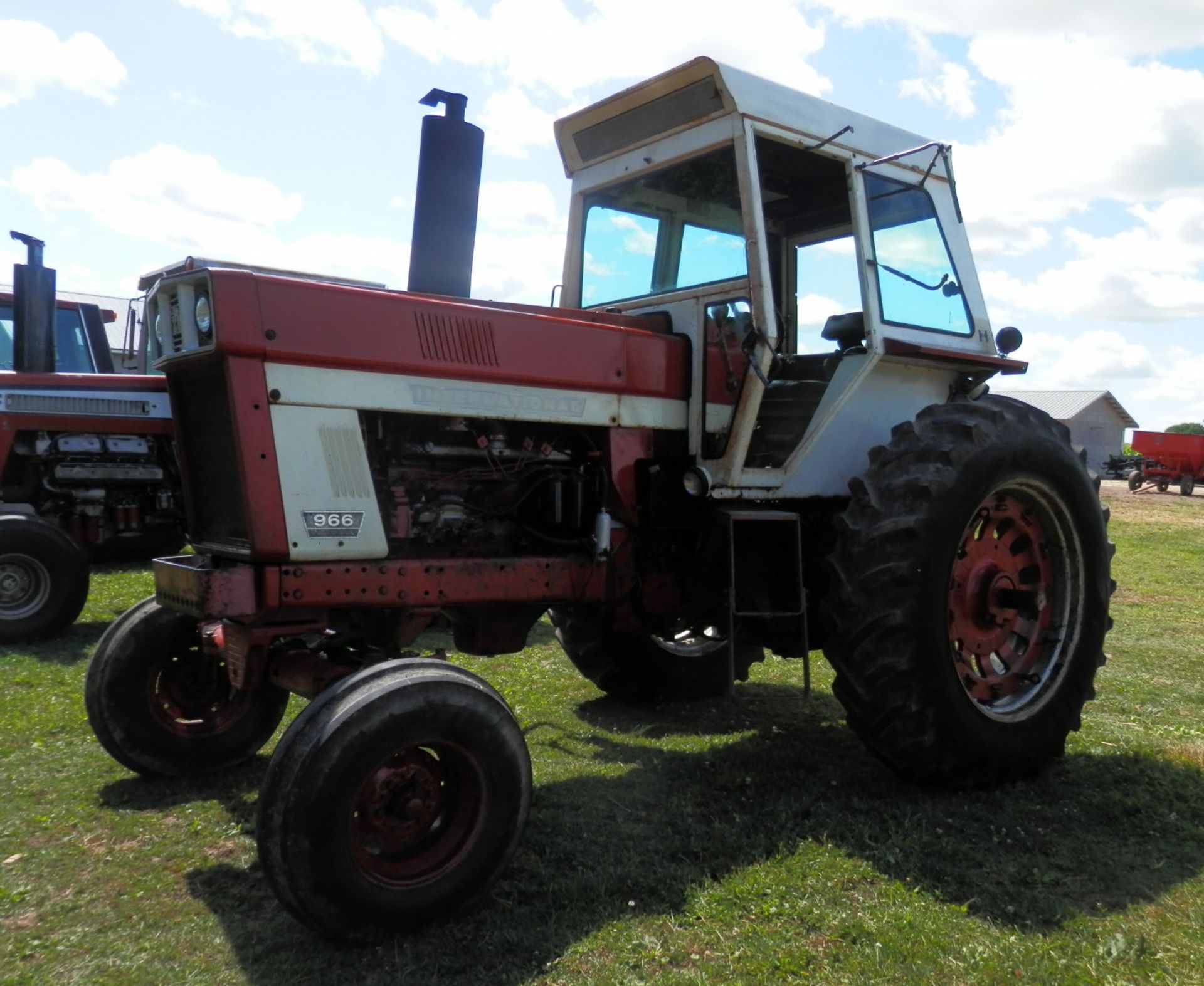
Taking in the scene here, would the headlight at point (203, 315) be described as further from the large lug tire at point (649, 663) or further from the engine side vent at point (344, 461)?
the large lug tire at point (649, 663)

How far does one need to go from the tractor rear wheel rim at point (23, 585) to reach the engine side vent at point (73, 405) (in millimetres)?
1555

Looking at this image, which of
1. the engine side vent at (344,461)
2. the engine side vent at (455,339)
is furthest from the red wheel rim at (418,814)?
the engine side vent at (455,339)

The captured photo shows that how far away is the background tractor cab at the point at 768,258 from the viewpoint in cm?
441

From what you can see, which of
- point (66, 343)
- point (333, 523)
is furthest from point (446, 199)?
point (66, 343)

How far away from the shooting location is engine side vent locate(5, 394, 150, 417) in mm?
8109

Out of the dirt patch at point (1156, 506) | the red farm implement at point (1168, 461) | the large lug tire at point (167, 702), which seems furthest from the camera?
the red farm implement at point (1168, 461)

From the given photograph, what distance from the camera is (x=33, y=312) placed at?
793 centimetres

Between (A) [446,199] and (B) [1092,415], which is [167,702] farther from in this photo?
(B) [1092,415]

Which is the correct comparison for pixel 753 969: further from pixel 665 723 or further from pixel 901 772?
pixel 665 723

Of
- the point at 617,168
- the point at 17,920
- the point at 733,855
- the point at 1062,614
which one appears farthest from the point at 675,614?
the point at 17,920

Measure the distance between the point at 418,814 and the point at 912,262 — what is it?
3.31 metres

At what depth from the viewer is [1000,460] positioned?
4250 mm

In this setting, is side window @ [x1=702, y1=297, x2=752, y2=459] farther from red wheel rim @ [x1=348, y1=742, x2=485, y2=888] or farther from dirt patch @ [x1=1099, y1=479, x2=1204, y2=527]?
dirt patch @ [x1=1099, y1=479, x2=1204, y2=527]

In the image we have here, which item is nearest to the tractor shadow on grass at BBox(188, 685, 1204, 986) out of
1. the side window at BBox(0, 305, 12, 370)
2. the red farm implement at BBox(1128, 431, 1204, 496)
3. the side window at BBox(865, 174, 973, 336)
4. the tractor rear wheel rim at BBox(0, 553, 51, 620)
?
the side window at BBox(865, 174, 973, 336)
